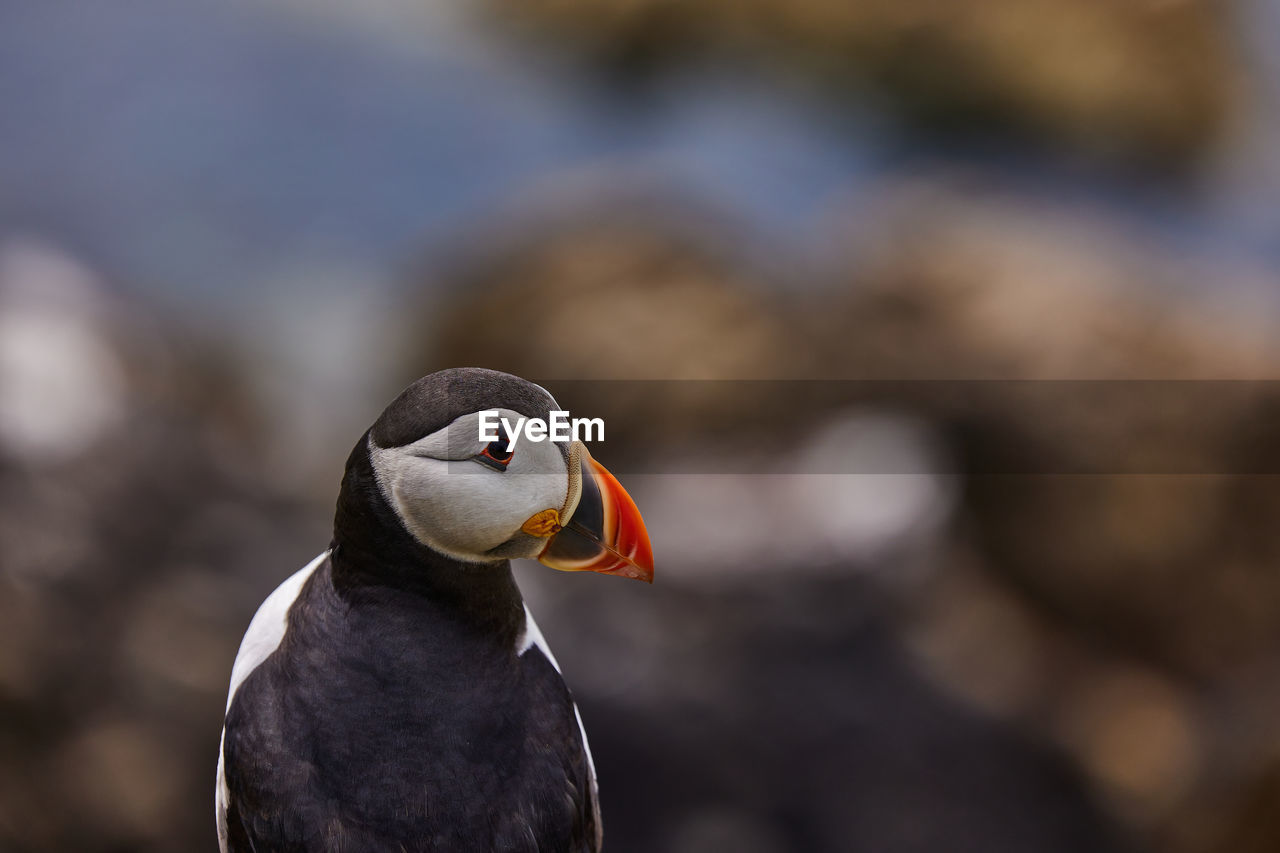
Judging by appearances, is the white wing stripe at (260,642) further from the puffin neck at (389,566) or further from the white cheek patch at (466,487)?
the white cheek patch at (466,487)

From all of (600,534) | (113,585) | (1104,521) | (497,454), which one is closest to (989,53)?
(1104,521)

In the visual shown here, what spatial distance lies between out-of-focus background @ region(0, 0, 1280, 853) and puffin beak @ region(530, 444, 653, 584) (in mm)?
1956

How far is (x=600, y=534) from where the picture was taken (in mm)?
1980

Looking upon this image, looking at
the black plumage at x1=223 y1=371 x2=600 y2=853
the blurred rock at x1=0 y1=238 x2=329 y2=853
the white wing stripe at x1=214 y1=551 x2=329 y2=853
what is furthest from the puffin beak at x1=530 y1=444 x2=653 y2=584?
the blurred rock at x1=0 y1=238 x2=329 y2=853

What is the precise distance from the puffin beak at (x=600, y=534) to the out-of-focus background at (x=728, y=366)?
196 centimetres

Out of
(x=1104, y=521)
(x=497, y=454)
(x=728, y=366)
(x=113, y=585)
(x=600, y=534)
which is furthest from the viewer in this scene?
Answer: (x=728, y=366)

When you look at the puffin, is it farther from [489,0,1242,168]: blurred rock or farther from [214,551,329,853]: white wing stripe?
[489,0,1242,168]: blurred rock

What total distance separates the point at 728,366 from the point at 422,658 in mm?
4148

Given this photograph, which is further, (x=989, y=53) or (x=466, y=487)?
(x=989, y=53)

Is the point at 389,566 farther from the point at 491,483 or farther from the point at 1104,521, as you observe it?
the point at 1104,521

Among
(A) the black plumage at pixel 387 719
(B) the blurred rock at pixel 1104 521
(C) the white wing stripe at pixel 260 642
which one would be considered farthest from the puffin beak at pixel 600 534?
(B) the blurred rock at pixel 1104 521

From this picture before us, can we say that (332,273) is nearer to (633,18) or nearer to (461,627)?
(633,18)

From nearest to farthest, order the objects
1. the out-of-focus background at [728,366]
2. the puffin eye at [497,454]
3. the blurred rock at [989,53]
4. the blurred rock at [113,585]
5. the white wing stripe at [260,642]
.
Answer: the puffin eye at [497,454] < the white wing stripe at [260,642] < the blurred rock at [113,585] < the out-of-focus background at [728,366] < the blurred rock at [989,53]

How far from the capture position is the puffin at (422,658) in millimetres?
1878
